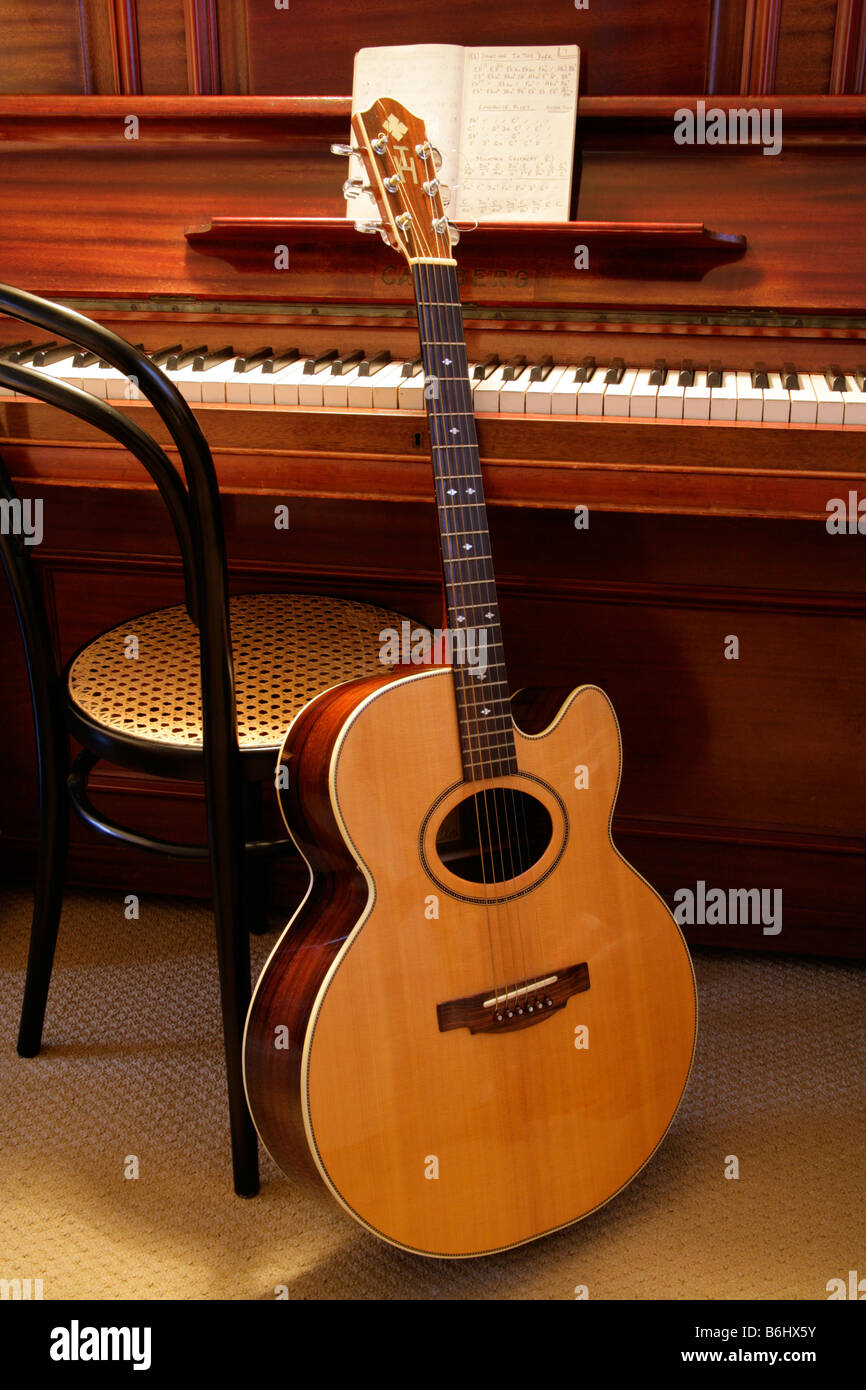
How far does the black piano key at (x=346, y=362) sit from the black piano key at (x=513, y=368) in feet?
0.65

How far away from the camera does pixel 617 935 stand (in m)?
1.38

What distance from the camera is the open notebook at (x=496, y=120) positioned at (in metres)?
1.56

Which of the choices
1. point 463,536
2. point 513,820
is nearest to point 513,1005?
A: point 513,820

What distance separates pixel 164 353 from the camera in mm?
1621

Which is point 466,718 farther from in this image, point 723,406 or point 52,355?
point 52,355

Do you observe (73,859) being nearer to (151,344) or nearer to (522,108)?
(151,344)

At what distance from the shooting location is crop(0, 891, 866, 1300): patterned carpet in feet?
4.34

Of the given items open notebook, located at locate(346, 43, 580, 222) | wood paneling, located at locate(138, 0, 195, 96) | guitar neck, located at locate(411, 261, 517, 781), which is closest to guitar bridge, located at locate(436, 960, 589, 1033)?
guitar neck, located at locate(411, 261, 517, 781)

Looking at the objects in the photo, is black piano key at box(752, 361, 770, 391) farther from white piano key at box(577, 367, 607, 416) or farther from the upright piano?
white piano key at box(577, 367, 607, 416)

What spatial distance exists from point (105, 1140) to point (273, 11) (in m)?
1.58

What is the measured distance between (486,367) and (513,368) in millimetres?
49

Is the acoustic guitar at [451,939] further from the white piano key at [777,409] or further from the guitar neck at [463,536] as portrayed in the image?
the white piano key at [777,409]

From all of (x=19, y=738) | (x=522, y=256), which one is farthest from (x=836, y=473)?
(x=19, y=738)

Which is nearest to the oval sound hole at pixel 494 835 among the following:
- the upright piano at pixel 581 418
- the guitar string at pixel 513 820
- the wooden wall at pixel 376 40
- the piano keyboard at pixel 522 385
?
the guitar string at pixel 513 820
